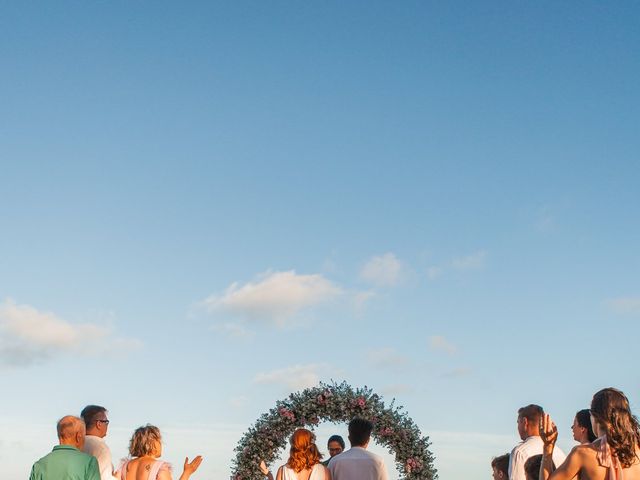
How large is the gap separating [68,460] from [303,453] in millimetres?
2868

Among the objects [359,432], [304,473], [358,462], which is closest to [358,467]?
[358,462]

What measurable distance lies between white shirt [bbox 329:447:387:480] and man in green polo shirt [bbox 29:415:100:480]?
3.39 metres

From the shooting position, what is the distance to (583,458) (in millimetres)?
6211

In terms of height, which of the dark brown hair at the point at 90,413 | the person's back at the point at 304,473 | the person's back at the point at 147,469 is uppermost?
the dark brown hair at the point at 90,413

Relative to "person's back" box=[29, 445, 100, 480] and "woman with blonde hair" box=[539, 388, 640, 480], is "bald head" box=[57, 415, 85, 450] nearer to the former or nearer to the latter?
"person's back" box=[29, 445, 100, 480]

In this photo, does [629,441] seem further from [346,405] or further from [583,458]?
[346,405]

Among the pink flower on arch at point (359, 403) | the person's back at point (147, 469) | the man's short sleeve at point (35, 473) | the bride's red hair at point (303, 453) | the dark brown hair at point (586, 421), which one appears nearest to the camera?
the dark brown hair at point (586, 421)

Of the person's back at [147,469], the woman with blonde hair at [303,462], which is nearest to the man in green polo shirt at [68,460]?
the person's back at [147,469]

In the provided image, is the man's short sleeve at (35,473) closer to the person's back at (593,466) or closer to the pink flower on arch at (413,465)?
the person's back at (593,466)

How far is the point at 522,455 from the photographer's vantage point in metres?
10.0

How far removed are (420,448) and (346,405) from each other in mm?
1761

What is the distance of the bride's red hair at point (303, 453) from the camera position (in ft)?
34.6

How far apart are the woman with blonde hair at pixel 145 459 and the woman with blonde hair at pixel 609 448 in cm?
551

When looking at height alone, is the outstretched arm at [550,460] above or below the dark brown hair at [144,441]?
below
